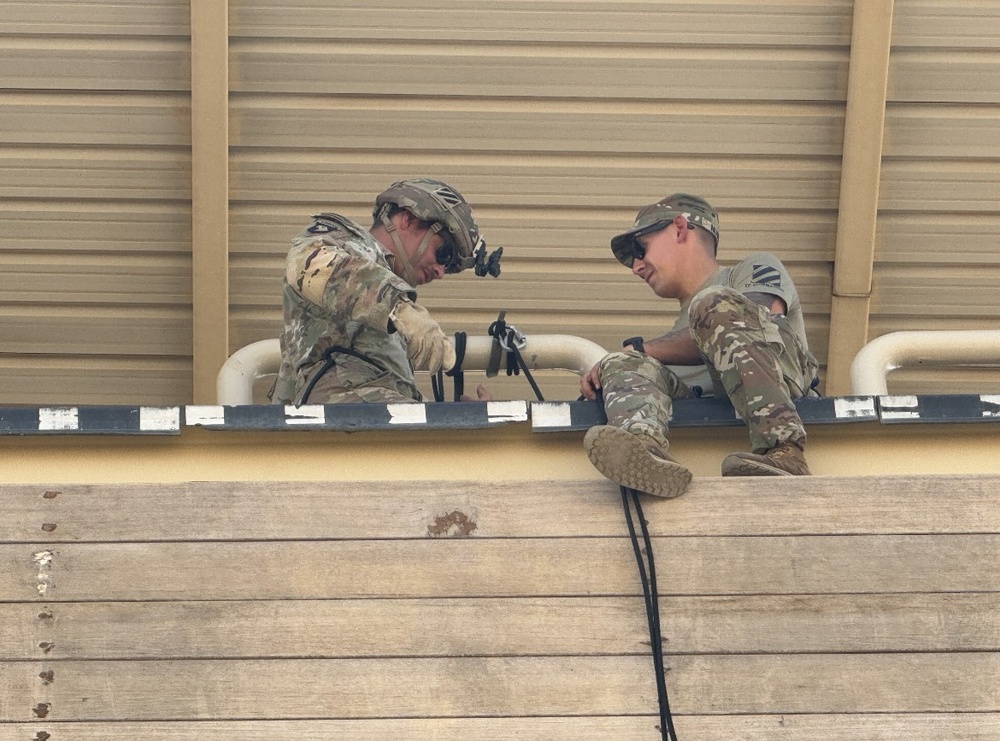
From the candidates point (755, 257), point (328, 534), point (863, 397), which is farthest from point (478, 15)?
point (328, 534)

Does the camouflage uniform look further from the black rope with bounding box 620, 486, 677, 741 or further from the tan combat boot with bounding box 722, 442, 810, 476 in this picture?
the black rope with bounding box 620, 486, 677, 741

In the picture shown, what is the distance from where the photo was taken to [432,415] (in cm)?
367

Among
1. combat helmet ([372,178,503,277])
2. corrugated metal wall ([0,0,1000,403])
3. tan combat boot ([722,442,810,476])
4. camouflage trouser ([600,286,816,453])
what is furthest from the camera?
corrugated metal wall ([0,0,1000,403])

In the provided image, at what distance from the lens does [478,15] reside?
19.6 ft

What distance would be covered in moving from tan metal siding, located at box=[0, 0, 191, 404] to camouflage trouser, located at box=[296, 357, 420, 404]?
6.26ft

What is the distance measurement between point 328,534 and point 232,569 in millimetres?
229

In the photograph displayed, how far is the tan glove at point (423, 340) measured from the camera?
12.6ft

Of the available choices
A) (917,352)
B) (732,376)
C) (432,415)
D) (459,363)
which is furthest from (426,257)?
(917,352)

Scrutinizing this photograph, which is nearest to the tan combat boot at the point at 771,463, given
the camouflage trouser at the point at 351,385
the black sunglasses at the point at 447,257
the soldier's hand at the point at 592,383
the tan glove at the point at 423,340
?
the soldier's hand at the point at 592,383

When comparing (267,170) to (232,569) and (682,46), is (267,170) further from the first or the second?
(232,569)

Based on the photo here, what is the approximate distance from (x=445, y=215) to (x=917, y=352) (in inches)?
Result: 64.3

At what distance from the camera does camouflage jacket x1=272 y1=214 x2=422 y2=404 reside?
4.00 meters

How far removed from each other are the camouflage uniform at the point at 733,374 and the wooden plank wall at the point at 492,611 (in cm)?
29

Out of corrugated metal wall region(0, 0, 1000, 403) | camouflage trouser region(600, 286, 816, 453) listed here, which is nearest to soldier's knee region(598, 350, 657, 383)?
camouflage trouser region(600, 286, 816, 453)
